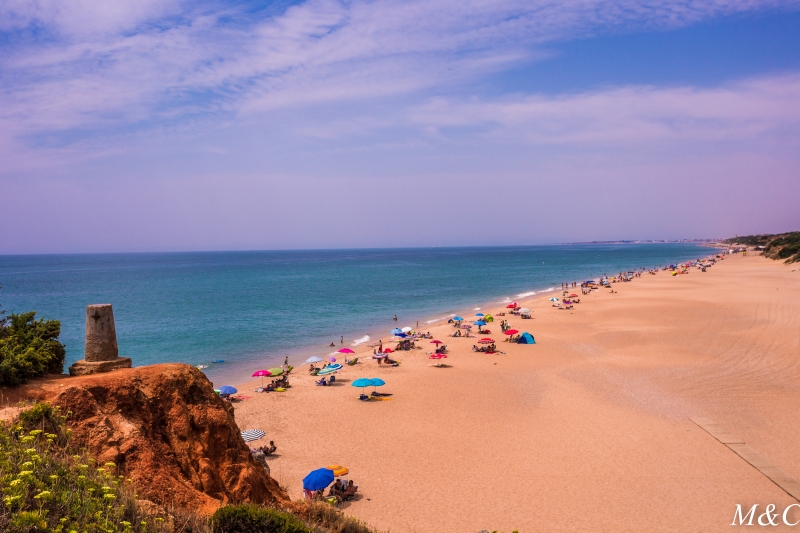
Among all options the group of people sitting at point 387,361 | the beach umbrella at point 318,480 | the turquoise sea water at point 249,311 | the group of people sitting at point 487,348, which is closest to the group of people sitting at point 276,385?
the turquoise sea water at point 249,311

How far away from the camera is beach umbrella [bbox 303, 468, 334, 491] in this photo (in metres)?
11.9

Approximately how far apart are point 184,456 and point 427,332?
28.6 metres

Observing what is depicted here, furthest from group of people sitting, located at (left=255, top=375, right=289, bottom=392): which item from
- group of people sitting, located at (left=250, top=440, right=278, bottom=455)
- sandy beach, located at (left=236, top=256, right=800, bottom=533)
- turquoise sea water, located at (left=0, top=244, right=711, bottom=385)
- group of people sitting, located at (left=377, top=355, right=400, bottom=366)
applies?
group of people sitting, located at (left=250, top=440, right=278, bottom=455)

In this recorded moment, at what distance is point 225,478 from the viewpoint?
766 cm

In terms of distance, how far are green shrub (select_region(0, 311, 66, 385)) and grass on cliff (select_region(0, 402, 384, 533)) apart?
892 millimetres

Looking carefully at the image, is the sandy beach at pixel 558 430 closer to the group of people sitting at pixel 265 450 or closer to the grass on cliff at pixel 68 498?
the group of people sitting at pixel 265 450

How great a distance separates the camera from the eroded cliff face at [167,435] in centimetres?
670

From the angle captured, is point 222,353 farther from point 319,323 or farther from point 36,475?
point 36,475

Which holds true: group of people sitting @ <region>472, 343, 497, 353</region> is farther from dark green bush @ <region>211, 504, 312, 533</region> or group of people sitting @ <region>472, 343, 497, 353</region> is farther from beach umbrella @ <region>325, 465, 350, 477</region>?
dark green bush @ <region>211, 504, 312, 533</region>

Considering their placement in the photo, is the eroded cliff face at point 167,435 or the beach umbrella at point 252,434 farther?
the beach umbrella at point 252,434

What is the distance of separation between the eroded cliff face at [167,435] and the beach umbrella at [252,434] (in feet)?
26.7

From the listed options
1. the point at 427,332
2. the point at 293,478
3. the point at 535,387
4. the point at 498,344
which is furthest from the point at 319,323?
the point at 293,478

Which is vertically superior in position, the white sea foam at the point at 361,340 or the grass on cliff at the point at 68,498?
the grass on cliff at the point at 68,498

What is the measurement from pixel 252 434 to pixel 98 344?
30.2 feet
